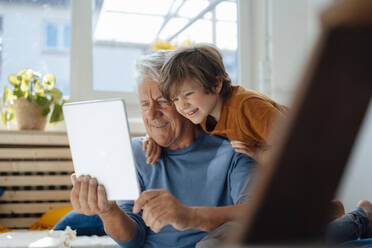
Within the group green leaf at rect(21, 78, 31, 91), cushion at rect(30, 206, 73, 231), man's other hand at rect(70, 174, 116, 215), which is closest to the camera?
man's other hand at rect(70, 174, 116, 215)

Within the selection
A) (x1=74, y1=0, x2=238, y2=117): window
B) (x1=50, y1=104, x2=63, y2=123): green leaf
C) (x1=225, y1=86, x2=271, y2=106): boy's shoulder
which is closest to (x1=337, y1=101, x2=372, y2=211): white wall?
(x1=74, y1=0, x2=238, y2=117): window

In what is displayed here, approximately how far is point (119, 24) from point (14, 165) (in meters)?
1.25

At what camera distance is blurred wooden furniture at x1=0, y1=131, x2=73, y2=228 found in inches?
95.7

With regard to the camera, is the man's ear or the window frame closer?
the man's ear

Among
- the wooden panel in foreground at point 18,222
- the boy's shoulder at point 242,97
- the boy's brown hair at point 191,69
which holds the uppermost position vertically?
the boy's brown hair at point 191,69

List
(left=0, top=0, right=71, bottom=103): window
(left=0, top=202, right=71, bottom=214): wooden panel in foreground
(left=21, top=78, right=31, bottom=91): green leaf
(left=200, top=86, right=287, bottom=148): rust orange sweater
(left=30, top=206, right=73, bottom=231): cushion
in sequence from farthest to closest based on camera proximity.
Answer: (left=0, top=0, right=71, bottom=103): window → (left=21, top=78, right=31, bottom=91): green leaf → (left=0, top=202, right=71, bottom=214): wooden panel in foreground → (left=30, top=206, right=73, bottom=231): cushion → (left=200, top=86, right=287, bottom=148): rust orange sweater

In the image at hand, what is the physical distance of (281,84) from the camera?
9.74ft

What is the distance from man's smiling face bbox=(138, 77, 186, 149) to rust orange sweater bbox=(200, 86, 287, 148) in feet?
0.34

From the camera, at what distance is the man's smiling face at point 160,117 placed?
145 cm

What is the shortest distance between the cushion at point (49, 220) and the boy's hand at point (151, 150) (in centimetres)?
103

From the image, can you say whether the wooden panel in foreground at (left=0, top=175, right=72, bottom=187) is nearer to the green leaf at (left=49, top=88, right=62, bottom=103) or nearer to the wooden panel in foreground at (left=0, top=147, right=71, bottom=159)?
the wooden panel in foreground at (left=0, top=147, right=71, bottom=159)

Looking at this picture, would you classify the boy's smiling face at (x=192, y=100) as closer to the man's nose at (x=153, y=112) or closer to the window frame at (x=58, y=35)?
the man's nose at (x=153, y=112)

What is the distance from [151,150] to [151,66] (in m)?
0.30

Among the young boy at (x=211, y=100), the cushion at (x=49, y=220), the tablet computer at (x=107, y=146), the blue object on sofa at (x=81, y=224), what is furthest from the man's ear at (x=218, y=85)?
the cushion at (x=49, y=220)
